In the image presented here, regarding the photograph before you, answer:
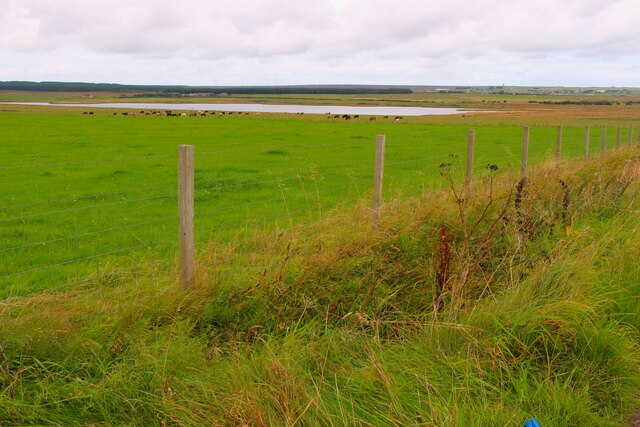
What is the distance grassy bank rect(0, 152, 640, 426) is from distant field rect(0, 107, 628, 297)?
5.68 ft

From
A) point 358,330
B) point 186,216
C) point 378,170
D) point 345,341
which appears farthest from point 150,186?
point 345,341

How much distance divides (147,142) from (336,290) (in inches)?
1236


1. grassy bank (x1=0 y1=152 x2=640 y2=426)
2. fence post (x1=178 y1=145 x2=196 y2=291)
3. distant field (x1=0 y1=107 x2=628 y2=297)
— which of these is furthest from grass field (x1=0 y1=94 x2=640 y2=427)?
distant field (x1=0 y1=107 x2=628 y2=297)

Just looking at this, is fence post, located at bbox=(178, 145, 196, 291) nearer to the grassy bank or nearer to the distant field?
the grassy bank

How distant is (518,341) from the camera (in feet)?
14.1

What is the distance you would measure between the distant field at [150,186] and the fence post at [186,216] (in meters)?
1.32

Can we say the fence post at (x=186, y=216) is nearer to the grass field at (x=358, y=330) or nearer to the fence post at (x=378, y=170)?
the grass field at (x=358, y=330)

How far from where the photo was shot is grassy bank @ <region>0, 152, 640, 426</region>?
3.73 m

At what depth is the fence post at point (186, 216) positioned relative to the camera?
5754 millimetres

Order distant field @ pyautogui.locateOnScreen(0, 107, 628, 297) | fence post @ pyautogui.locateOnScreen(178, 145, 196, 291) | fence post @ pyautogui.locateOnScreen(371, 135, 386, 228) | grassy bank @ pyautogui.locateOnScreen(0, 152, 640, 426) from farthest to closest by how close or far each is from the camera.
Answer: distant field @ pyautogui.locateOnScreen(0, 107, 628, 297)
fence post @ pyautogui.locateOnScreen(371, 135, 386, 228)
fence post @ pyautogui.locateOnScreen(178, 145, 196, 291)
grassy bank @ pyautogui.locateOnScreen(0, 152, 640, 426)

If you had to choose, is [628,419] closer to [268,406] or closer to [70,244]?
[268,406]

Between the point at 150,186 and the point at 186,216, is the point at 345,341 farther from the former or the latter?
the point at 150,186

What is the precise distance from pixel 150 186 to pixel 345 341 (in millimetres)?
15357

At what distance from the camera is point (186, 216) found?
5.88 meters
